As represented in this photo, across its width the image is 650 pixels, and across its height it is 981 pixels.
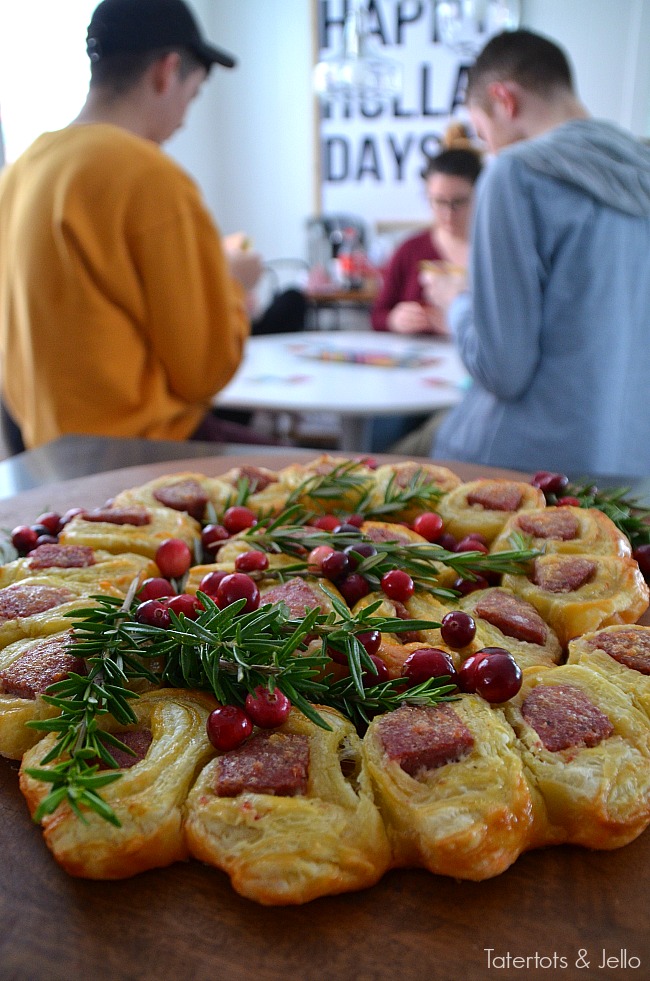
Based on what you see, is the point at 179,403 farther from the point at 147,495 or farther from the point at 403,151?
the point at 403,151

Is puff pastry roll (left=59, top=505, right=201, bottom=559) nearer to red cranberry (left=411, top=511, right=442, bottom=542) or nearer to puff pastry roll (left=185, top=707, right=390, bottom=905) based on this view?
red cranberry (left=411, top=511, right=442, bottom=542)

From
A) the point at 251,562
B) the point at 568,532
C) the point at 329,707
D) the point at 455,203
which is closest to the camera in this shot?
the point at 329,707

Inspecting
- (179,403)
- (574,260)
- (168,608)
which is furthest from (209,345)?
(168,608)

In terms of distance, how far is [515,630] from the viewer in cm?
128

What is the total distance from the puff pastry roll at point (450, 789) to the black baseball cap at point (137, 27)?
8.46ft

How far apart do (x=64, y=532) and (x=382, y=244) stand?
8016 millimetres

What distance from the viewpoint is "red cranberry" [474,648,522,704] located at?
1055mm

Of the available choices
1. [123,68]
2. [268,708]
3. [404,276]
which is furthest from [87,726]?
[404,276]

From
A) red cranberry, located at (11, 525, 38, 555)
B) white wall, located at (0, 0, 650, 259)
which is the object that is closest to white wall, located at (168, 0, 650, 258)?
white wall, located at (0, 0, 650, 259)

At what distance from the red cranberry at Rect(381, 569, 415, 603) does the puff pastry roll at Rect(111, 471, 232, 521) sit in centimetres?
58

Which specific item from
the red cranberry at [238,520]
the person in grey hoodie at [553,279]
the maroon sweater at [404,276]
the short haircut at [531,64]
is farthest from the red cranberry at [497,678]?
the maroon sweater at [404,276]

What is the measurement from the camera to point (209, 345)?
3070 millimetres

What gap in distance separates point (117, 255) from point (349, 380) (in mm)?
1405

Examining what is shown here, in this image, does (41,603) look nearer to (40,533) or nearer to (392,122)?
(40,533)
